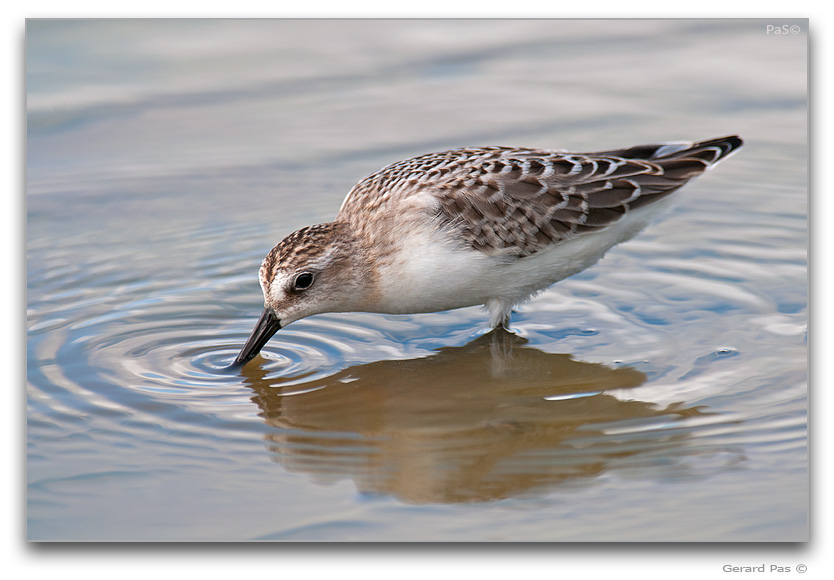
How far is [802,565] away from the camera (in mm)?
6242

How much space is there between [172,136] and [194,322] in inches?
142

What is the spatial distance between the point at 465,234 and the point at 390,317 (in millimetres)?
1291

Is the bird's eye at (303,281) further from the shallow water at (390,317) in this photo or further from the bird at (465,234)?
the shallow water at (390,317)

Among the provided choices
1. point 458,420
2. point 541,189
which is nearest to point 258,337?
point 458,420

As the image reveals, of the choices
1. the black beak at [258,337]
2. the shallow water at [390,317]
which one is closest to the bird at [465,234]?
the black beak at [258,337]

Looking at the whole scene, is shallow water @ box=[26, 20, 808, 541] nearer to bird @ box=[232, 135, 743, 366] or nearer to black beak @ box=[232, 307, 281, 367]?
black beak @ box=[232, 307, 281, 367]

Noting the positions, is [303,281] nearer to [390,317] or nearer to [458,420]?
[390,317]

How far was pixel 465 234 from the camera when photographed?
26.7 ft

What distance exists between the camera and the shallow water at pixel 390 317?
651 cm

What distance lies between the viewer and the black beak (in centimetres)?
812

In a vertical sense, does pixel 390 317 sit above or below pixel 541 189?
below

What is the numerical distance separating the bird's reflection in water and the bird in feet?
1.71

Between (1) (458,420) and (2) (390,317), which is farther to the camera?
(2) (390,317)
